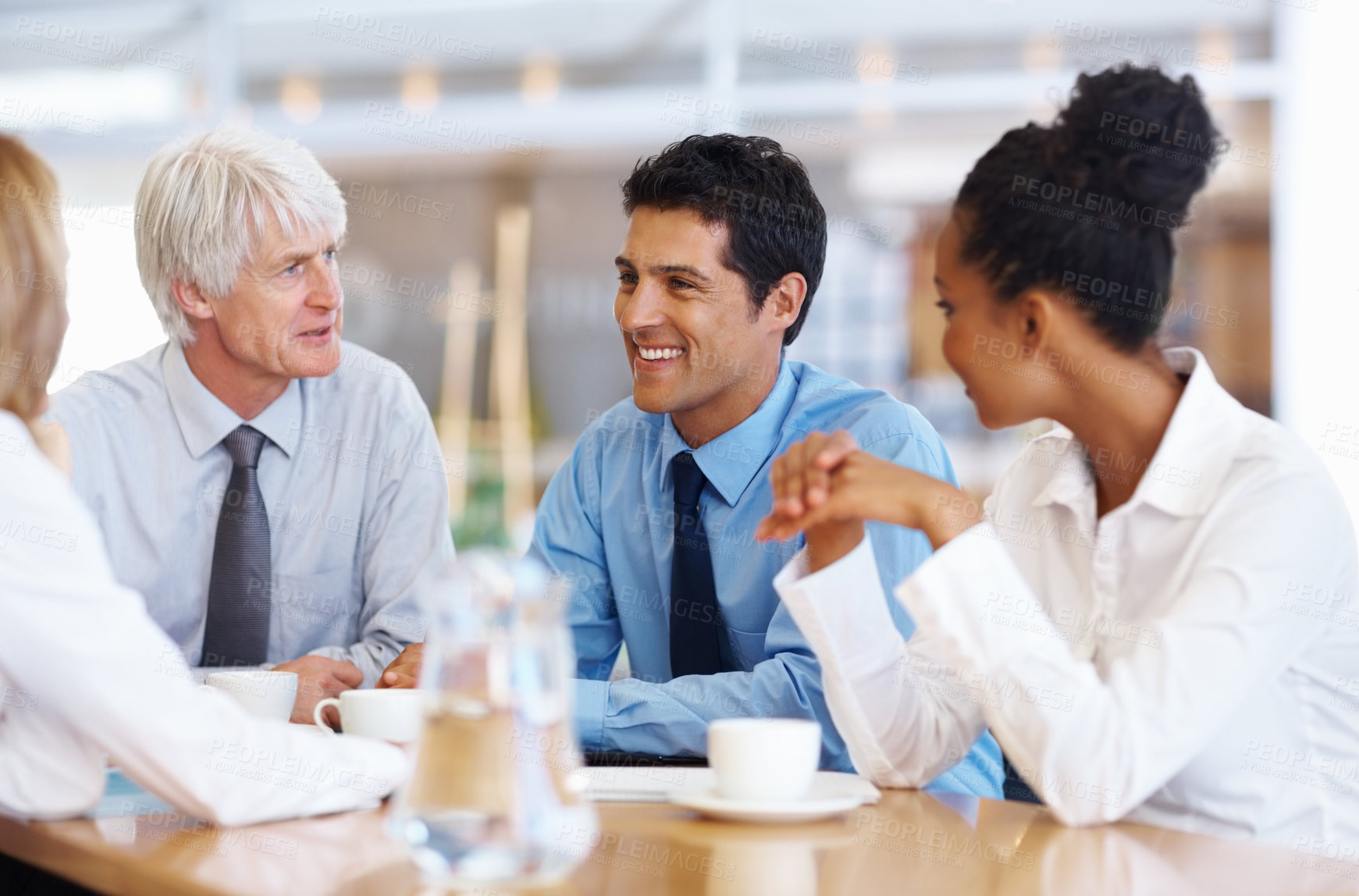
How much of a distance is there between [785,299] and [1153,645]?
1158mm

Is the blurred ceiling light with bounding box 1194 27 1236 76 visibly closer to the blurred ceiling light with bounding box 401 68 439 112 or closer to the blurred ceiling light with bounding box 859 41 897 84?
the blurred ceiling light with bounding box 859 41 897 84

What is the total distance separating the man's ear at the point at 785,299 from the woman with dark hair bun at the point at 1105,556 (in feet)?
2.54

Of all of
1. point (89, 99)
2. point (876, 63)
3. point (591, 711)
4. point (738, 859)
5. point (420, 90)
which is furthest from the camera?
point (89, 99)

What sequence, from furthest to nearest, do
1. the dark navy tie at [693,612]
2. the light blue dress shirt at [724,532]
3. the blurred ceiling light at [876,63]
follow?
the blurred ceiling light at [876,63] < the dark navy tie at [693,612] < the light blue dress shirt at [724,532]

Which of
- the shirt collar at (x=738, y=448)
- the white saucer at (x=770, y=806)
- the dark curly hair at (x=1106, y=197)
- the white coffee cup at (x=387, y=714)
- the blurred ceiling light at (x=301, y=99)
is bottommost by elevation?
the white saucer at (x=770, y=806)

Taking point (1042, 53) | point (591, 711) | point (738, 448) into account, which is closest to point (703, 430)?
point (738, 448)

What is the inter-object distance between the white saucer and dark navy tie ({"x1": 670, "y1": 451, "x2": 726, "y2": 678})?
0.73 meters

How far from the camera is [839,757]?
165 cm

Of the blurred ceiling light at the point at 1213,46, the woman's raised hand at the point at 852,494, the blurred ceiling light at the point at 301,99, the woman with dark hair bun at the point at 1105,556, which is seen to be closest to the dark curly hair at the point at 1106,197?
the woman with dark hair bun at the point at 1105,556

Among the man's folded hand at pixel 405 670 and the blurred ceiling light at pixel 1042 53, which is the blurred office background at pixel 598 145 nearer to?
the blurred ceiling light at pixel 1042 53

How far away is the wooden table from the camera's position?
90 centimetres

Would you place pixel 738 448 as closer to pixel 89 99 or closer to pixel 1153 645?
pixel 1153 645

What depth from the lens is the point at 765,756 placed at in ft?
3.66

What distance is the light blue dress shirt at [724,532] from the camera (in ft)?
5.90
